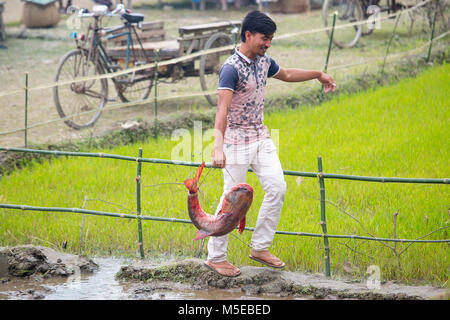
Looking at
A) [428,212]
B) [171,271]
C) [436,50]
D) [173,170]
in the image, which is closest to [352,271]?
[428,212]

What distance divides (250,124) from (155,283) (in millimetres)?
1248

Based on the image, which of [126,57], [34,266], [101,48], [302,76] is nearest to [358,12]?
[126,57]

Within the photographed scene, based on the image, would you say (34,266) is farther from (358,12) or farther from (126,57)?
(358,12)

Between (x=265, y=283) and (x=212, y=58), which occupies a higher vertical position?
(x=212, y=58)

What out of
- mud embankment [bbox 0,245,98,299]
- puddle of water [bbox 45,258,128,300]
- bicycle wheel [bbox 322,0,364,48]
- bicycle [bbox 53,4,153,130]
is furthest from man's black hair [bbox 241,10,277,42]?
bicycle wheel [bbox 322,0,364,48]

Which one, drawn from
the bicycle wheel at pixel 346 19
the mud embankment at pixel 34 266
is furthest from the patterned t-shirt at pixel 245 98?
the bicycle wheel at pixel 346 19

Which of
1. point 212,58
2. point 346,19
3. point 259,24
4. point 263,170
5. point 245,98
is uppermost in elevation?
point 346,19

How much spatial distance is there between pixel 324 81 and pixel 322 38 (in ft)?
27.5

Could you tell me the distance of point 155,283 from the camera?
4062 mm

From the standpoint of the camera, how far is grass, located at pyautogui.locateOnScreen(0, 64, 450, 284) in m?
4.35

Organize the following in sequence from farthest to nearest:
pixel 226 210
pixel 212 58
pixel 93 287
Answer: pixel 212 58
pixel 93 287
pixel 226 210

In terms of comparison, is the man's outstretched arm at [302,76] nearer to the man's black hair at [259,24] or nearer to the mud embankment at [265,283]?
the man's black hair at [259,24]

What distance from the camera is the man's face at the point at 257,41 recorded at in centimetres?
352

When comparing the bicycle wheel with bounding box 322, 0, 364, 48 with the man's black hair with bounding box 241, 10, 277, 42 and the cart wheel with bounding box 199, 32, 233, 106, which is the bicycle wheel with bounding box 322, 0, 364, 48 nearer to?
the cart wheel with bounding box 199, 32, 233, 106
